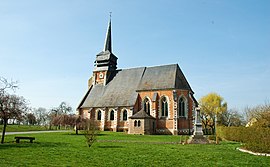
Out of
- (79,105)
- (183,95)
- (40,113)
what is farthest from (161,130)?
(40,113)

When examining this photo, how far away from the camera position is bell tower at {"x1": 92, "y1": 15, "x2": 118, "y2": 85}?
48.0 m

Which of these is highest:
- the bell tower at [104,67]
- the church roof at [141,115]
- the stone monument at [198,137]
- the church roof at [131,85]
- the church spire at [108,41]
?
the church spire at [108,41]

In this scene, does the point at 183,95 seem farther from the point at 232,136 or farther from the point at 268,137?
the point at 268,137

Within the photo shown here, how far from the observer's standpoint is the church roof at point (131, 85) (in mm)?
40562

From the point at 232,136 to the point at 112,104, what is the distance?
2202 centimetres

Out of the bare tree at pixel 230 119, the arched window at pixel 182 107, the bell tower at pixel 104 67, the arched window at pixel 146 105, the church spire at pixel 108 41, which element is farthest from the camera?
the bare tree at pixel 230 119

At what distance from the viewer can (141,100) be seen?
41.3 metres

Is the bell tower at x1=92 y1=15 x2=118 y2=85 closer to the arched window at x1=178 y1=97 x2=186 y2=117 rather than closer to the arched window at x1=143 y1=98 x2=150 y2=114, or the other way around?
the arched window at x1=143 y1=98 x2=150 y2=114

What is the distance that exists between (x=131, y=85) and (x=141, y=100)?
12.6ft

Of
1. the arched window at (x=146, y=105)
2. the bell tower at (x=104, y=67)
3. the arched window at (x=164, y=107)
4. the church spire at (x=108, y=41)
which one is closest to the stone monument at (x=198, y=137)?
the arched window at (x=164, y=107)

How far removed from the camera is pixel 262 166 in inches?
389

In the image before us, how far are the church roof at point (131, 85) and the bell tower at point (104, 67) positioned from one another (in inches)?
48.3

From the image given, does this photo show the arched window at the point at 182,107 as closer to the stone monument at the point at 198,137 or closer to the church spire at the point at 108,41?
the stone monument at the point at 198,137

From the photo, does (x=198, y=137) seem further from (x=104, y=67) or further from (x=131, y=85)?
(x=104, y=67)
